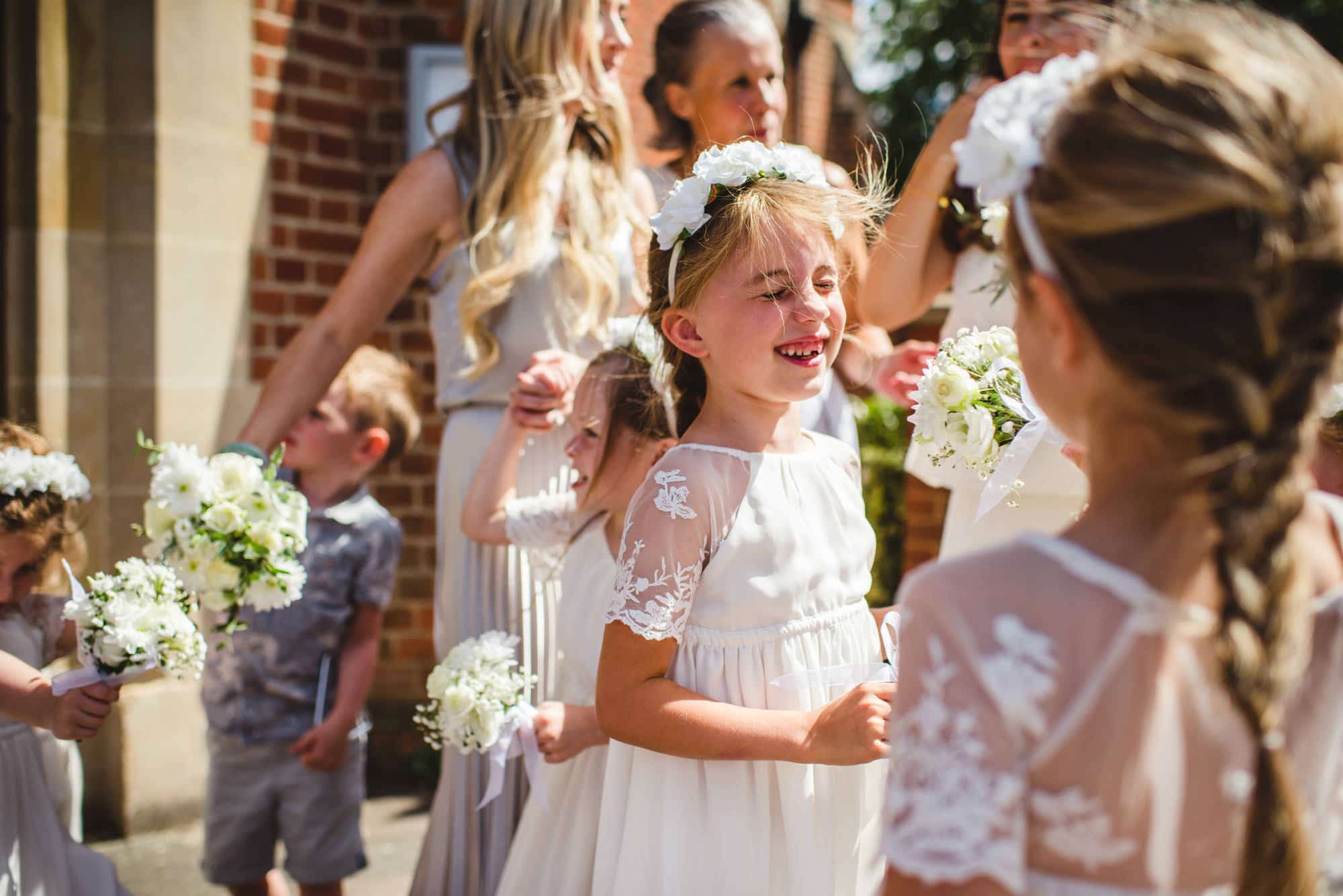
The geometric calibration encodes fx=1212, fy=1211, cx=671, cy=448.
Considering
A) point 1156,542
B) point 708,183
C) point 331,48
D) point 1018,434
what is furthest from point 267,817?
point 331,48

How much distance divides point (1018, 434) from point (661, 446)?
781mm

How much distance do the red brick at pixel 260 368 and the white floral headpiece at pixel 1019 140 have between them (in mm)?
3932

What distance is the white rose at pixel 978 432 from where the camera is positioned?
2.35m

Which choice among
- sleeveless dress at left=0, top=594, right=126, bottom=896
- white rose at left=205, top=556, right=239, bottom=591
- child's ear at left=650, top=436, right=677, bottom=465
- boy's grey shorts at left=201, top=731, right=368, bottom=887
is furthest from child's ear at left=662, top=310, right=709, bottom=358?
boy's grey shorts at left=201, top=731, right=368, bottom=887

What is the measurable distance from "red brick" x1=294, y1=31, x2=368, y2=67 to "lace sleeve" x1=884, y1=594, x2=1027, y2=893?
14.5ft

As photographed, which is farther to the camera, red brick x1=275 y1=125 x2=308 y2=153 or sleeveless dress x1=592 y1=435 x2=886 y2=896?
red brick x1=275 y1=125 x2=308 y2=153

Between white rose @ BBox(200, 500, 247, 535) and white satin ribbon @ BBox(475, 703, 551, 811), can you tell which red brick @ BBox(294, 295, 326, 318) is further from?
white satin ribbon @ BBox(475, 703, 551, 811)

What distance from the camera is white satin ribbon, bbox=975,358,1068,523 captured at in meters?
2.37

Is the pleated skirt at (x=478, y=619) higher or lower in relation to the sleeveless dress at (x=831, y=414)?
lower

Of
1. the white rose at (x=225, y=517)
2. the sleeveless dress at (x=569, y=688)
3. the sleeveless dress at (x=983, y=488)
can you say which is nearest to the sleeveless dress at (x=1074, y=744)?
the sleeveless dress at (x=983, y=488)

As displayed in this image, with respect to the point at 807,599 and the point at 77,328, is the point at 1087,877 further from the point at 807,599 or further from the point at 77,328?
the point at 77,328

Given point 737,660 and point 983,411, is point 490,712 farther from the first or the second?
point 983,411

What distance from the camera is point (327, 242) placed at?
16.8 feet

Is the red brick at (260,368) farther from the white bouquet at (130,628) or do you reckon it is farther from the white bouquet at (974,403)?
the white bouquet at (974,403)
